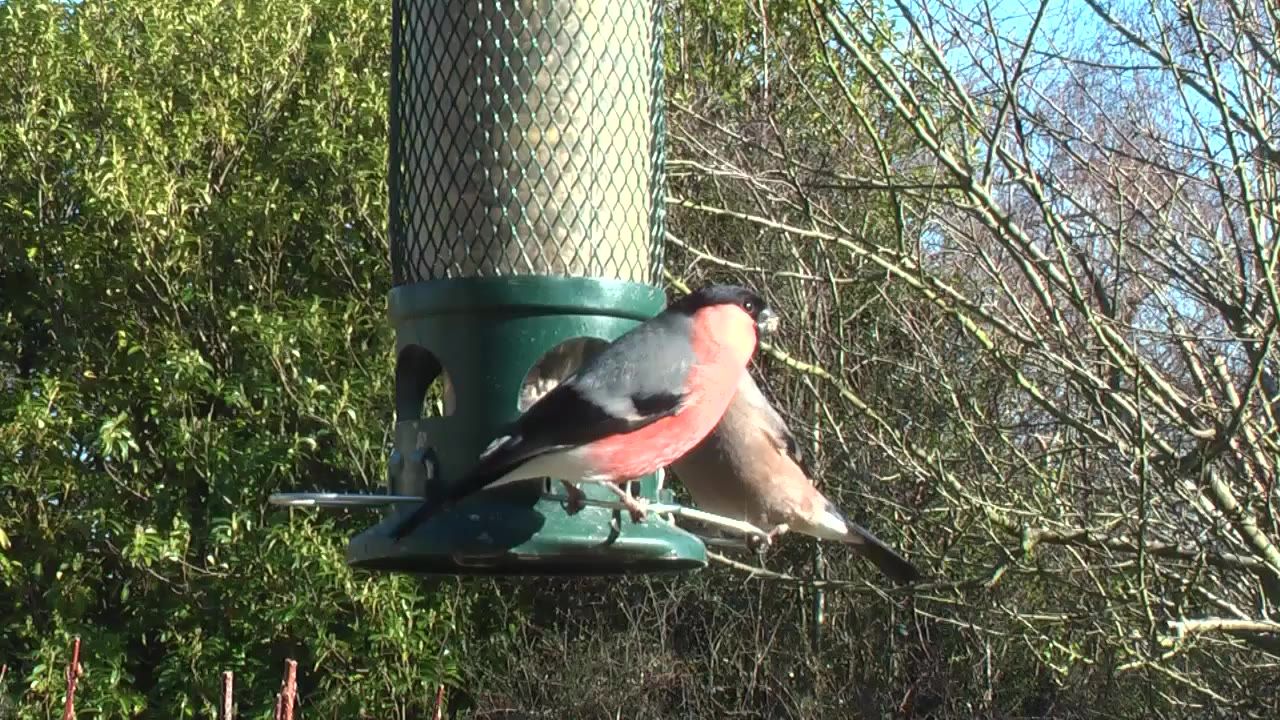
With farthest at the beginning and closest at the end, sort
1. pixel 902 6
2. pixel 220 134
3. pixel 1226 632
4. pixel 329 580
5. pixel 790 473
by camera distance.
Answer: pixel 220 134
pixel 329 580
pixel 1226 632
pixel 902 6
pixel 790 473

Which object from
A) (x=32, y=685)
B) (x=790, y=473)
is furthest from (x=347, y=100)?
(x=790, y=473)

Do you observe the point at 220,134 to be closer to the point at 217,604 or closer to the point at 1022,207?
the point at 217,604

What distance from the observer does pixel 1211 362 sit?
5.33 metres

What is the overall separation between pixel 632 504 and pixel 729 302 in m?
0.51

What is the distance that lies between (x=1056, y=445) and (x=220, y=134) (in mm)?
4542

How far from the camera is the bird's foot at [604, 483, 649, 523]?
2912 mm

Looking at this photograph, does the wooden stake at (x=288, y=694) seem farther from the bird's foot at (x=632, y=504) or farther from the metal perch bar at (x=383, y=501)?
the bird's foot at (x=632, y=504)

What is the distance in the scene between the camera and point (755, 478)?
4.68 m

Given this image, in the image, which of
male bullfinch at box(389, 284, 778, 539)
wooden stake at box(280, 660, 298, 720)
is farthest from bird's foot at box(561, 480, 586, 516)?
wooden stake at box(280, 660, 298, 720)

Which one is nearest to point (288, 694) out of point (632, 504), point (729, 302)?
point (632, 504)

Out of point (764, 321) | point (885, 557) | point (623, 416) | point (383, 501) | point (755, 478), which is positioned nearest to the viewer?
point (623, 416)

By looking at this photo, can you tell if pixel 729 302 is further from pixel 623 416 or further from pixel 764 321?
pixel 623 416

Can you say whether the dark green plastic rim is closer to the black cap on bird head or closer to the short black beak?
the black cap on bird head

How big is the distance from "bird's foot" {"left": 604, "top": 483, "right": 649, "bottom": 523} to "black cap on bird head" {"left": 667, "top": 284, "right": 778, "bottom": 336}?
366 millimetres
